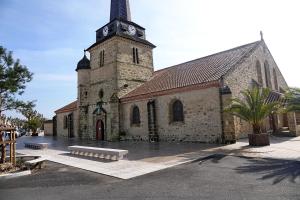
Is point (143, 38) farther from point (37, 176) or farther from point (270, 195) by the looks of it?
point (270, 195)

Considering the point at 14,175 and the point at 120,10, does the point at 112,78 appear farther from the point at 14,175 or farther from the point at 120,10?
the point at 14,175

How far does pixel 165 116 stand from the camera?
1800 cm

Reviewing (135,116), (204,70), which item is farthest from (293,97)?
(135,116)

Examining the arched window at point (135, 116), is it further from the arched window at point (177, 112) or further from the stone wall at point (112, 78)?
the arched window at point (177, 112)

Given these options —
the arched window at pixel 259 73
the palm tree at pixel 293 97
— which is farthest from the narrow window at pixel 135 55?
the palm tree at pixel 293 97

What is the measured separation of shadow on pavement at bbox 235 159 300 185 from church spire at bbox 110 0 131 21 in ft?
69.0

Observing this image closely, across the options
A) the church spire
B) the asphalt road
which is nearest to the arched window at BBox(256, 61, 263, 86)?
the asphalt road

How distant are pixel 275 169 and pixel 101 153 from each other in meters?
7.37

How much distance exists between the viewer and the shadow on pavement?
5.95 metres

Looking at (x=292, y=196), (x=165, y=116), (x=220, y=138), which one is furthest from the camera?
(x=165, y=116)

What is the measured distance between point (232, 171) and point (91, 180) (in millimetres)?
4460

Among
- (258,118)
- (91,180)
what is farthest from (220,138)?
(91,180)

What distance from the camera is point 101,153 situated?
1046 centimetres

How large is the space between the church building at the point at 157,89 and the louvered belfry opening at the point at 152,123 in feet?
0.28
